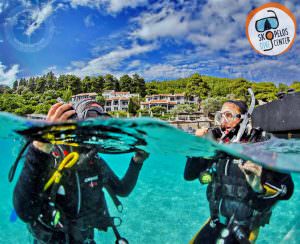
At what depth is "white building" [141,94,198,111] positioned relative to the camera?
6994cm

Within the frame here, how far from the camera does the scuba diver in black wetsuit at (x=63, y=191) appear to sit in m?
2.86

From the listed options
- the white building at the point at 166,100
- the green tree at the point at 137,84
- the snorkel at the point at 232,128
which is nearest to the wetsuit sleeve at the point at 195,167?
the snorkel at the point at 232,128

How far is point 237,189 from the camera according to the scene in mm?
3734

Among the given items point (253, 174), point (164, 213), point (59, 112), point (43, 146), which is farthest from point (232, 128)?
point (164, 213)

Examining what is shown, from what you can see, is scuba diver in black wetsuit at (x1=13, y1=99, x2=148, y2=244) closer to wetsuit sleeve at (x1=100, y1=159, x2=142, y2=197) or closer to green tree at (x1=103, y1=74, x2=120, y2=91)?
wetsuit sleeve at (x1=100, y1=159, x2=142, y2=197)

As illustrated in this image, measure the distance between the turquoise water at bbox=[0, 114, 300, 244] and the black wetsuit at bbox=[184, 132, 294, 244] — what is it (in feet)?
2.53

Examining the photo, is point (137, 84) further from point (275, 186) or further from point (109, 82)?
point (275, 186)

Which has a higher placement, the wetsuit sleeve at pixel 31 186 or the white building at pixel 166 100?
the white building at pixel 166 100

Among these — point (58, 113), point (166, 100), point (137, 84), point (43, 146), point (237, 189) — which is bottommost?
point (237, 189)

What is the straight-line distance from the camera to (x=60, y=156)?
11.2ft

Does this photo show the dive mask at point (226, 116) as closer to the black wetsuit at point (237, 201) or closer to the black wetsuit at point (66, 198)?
the black wetsuit at point (237, 201)

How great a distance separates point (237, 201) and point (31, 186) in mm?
2586

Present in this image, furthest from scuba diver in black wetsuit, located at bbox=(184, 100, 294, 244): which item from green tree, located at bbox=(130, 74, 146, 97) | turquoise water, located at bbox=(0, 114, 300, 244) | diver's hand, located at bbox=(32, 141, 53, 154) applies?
green tree, located at bbox=(130, 74, 146, 97)

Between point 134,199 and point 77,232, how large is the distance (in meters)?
5.43
